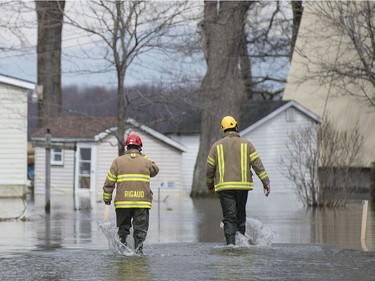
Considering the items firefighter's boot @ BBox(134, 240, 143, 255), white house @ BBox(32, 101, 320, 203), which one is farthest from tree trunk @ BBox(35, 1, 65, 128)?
firefighter's boot @ BBox(134, 240, 143, 255)

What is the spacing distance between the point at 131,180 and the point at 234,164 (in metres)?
1.61

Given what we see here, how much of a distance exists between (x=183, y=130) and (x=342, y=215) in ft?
92.0

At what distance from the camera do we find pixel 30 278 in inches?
416

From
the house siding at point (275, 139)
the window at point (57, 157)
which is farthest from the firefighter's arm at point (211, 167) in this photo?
the window at point (57, 157)

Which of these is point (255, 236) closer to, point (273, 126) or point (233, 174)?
point (233, 174)

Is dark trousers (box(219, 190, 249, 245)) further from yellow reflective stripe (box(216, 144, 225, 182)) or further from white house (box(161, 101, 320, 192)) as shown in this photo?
white house (box(161, 101, 320, 192))

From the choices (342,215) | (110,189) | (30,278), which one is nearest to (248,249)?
(110,189)

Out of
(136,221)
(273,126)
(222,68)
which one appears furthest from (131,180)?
(273,126)

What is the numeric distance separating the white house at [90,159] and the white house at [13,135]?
20.3 feet

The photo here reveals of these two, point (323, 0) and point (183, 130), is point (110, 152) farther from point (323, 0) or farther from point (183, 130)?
point (323, 0)

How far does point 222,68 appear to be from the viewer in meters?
37.7

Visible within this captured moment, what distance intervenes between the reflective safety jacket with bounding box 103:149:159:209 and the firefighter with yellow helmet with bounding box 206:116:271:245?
3.77 feet

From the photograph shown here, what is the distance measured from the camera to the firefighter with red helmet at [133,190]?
43.5ft

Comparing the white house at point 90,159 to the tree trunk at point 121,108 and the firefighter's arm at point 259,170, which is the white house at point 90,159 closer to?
the tree trunk at point 121,108
